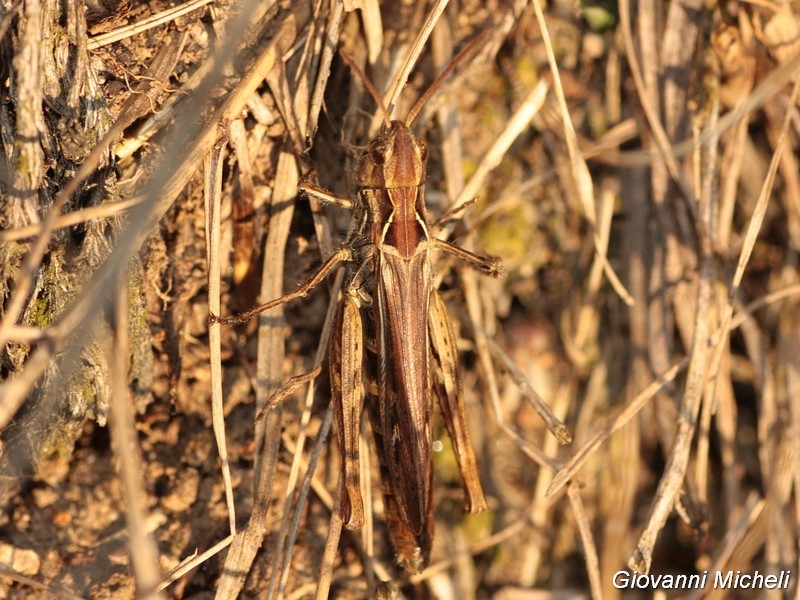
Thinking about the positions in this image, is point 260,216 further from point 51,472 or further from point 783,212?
point 783,212

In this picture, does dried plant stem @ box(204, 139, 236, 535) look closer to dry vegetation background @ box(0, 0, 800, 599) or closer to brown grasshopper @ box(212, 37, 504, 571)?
dry vegetation background @ box(0, 0, 800, 599)

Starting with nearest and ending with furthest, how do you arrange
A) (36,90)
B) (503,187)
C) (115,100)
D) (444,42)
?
(36,90) < (115,100) < (444,42) < (503,187)

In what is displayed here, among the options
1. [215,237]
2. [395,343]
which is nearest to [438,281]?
[395,343]

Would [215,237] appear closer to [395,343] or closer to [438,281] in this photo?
[395,343]

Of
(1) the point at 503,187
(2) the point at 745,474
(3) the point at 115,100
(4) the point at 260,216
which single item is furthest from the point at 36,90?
(2) the point at 745,474

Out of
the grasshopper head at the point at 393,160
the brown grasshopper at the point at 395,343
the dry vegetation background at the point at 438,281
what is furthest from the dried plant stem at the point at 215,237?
the grasshopper head at the point at 393,160

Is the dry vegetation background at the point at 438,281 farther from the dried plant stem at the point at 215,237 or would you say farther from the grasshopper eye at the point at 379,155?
the grasshopper eye at the point at 379,155

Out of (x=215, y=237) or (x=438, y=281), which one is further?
(x=438, y=281)

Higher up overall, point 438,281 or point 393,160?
point 393,160
